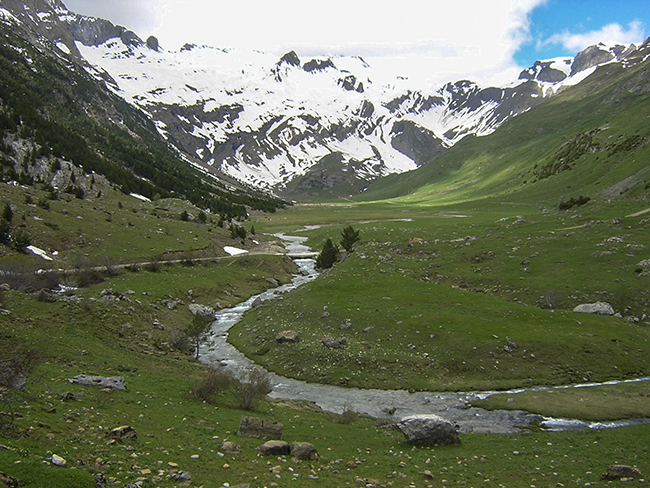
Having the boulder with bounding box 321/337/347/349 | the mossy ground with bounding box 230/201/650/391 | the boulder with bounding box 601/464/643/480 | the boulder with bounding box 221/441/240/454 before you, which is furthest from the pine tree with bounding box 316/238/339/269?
the boulder with bounding box 601/464/643/480

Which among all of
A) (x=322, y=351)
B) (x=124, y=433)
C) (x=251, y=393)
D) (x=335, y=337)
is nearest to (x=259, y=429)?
(x=251, y=393)

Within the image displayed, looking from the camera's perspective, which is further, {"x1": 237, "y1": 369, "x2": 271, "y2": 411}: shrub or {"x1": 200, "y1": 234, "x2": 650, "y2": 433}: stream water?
{"x1": 200, "y1": 234, "x2": 650, "y2": 433}: stream water

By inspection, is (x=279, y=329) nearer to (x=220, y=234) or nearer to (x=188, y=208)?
(x=220, y=234)

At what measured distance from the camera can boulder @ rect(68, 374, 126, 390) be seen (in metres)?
22.9

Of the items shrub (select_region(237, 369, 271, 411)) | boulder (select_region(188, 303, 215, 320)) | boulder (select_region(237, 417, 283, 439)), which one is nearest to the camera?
boulder (select_region(237, 417, 283, 439))

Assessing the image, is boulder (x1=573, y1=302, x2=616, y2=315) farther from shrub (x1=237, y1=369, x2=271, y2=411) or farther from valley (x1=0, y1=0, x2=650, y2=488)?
shrub (x1=237, y1=369, x2=271, y2=411)

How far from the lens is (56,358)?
26.7 m

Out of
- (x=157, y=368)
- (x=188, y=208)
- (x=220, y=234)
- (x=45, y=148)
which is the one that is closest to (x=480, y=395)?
(x=157, y=368)

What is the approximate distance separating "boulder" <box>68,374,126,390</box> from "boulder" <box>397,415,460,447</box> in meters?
17.2

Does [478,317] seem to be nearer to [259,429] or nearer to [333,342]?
[333,342]

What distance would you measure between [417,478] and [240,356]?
89.6 feet

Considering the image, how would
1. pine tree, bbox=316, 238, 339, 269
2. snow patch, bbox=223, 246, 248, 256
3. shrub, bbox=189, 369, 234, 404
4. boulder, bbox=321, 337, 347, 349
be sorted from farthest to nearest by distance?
1. snow patch, bbox=223, 246, 248, 256
2. pine tree, bbox=316, 238, 339, 269
3. boulder, bbox=321, 337, 347, 349
4. shrub, bbox=189, 369, 234, 404

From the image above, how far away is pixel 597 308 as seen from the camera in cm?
4419

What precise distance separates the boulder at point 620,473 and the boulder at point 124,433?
68.4 feet
